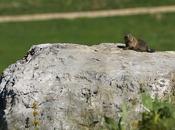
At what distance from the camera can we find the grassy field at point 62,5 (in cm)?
4766

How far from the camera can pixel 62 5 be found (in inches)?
1929

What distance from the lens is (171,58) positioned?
29.1 feet

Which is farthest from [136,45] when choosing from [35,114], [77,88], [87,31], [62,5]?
[62,5]

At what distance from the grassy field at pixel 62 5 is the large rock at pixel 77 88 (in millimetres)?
38443

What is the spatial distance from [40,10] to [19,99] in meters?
39.4

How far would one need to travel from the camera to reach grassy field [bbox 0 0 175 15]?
156ft

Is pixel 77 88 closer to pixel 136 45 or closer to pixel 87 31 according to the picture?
pixel 136 45

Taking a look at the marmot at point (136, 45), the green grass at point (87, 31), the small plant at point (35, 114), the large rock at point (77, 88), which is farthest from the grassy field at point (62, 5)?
the small plant at point (35, 114)

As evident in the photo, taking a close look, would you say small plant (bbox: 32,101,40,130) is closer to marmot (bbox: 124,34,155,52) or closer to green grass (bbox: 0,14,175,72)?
marmot (bbox: 124,34,155,52)

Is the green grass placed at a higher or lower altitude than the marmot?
higher

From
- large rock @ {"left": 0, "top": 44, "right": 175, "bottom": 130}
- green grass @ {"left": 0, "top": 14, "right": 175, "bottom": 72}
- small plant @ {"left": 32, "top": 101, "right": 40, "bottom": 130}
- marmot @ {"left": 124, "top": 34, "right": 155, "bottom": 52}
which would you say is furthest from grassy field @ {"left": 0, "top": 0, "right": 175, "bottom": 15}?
small plant @ {"left": 32, "top": 101, "right": 40, "bottom": 130}

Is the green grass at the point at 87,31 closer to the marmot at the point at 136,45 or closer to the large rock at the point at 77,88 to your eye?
the marmot at the point at 136,45

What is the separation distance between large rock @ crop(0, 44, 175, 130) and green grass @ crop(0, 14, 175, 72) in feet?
86.3

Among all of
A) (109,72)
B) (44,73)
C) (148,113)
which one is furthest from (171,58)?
(148,113)
